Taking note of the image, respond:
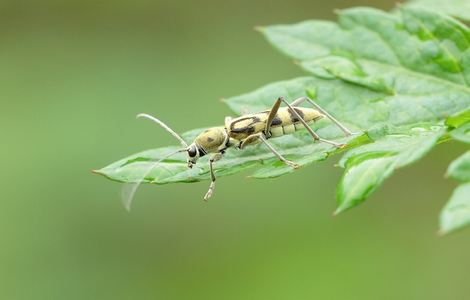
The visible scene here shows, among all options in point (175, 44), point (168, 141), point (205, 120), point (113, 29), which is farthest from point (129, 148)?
point (113, 29)

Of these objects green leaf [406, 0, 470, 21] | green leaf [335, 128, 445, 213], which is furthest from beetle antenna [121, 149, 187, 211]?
green leaf [406, 0, 470, 21]

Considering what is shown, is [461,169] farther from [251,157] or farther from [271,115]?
[271,115]

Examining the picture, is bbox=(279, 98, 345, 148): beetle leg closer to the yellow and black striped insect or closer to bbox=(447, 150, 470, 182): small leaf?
the yellow and black striped insect

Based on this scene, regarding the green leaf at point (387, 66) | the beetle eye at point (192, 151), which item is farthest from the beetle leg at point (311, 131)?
the beetle eye at point (192, 151)

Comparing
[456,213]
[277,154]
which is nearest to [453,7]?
[277,154]

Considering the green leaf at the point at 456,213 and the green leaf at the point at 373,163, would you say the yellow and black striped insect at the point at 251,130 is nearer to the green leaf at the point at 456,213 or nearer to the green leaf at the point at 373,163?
the green leaf at the point at 373,163

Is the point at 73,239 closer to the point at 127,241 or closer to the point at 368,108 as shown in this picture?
the point at 127,241
